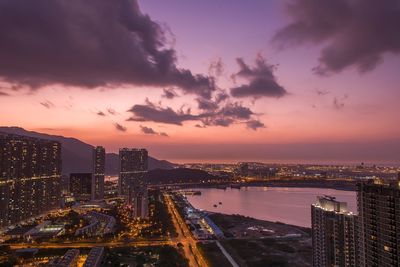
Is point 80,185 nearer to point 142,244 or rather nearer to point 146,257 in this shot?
point 142,244

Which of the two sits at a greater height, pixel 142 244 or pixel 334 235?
pixel 334 235

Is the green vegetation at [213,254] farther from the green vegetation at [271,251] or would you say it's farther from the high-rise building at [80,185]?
the high-rise building at [80,185]

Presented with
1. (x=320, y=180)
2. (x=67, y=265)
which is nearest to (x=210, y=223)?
(x=67, y=265)

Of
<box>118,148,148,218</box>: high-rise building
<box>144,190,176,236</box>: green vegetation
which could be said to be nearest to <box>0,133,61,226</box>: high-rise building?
<box>144,190,176,236</box>: green vegetation

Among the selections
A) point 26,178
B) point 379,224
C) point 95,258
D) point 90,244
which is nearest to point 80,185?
point 26,178

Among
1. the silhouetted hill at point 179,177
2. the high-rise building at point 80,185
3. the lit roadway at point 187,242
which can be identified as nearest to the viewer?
the lit roadway at point 187,242

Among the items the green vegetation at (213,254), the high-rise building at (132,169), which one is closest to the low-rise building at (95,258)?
the green vegetation at (213,254)

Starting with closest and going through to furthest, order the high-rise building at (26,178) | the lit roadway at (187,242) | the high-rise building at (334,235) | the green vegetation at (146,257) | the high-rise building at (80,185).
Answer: the high-rise building at (334,235), the green vegetation at (146,257), the lit roadway at (187,242), the high-rise building at (26,178), the high-rise building at (80,185)
